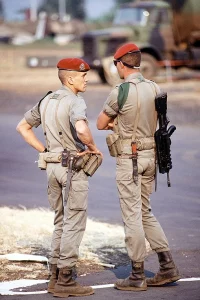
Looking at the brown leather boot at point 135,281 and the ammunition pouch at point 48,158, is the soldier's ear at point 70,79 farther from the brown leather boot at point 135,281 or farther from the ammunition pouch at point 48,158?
the brown leather boot at point 135,281

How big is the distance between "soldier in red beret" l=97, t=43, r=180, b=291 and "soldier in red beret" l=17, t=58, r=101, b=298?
1.02ft

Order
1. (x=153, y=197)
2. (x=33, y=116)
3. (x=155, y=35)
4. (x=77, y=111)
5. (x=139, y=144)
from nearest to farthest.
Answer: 1. (x=77, y=111)
2. (x=139, y=144)
3. (x=33, y=116)
4. (x=153, y=197)
5. (x=155, y=35)

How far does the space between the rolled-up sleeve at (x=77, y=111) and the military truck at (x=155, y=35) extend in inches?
970

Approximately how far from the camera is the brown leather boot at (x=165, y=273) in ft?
25.0

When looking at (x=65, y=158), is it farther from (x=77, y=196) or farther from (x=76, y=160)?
(x=77, y=196)

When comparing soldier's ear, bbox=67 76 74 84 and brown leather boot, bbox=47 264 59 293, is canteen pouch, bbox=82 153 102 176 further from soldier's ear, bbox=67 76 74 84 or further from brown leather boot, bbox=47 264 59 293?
brown leather boot, bbox=47 264 59 293

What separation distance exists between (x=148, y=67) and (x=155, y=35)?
1.70 meters

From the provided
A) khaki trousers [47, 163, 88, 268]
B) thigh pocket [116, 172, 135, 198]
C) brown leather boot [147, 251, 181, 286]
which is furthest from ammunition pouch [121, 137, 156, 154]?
brown leather boot [147, 251, 181, 286]

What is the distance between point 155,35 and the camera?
107 feet

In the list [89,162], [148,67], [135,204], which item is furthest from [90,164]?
[148,67]

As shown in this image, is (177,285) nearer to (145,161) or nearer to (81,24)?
(145,161)

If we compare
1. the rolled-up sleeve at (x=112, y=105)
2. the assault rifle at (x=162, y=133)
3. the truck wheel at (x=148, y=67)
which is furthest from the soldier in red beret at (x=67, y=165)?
the truck wheel at (x=148, y=67)

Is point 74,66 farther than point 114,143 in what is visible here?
No

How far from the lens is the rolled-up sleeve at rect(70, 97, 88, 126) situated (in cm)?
721
